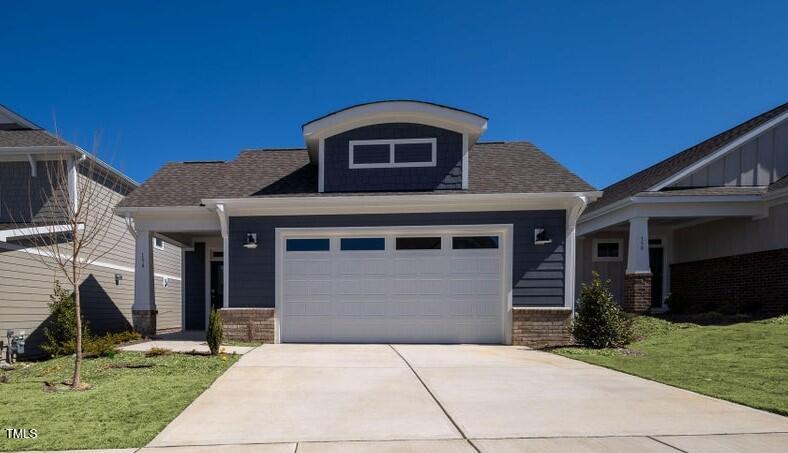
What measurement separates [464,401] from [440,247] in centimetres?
479

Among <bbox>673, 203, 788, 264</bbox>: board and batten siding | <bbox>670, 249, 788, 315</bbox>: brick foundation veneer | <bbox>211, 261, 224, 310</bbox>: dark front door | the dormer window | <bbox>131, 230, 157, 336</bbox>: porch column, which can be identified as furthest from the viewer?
<bbox>211, 261, 224, 310</bbox>: dark front door

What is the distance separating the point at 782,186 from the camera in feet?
34.1

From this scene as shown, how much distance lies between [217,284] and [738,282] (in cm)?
1478

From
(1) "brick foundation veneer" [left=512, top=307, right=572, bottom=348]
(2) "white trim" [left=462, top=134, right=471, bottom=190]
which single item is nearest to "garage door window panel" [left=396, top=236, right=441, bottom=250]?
(2) "white trim" [left=462, top=134, right=471, bottom=190]

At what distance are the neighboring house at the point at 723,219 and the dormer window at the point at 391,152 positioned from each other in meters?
5.83

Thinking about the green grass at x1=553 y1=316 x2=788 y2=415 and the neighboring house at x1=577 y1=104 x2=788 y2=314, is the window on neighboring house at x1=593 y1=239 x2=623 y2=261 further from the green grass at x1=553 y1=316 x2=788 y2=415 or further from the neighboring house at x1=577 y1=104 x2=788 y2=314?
the green grass at x1=553 y1=316 x2=788 y2=415

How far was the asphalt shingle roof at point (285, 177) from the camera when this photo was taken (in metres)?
9.52

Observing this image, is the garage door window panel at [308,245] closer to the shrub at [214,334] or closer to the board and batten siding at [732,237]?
the shrub at [214,334]

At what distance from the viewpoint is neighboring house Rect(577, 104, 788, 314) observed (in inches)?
416

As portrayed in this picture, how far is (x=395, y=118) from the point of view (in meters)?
9.64

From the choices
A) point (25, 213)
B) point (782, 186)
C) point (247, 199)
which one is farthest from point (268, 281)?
point (782, 186)

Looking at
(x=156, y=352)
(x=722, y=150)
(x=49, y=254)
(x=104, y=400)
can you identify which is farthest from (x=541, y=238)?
(x=49, y=254)

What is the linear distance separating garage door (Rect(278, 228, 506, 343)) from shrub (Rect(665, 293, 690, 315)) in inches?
248

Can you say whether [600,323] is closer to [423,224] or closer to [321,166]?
[423,224]
